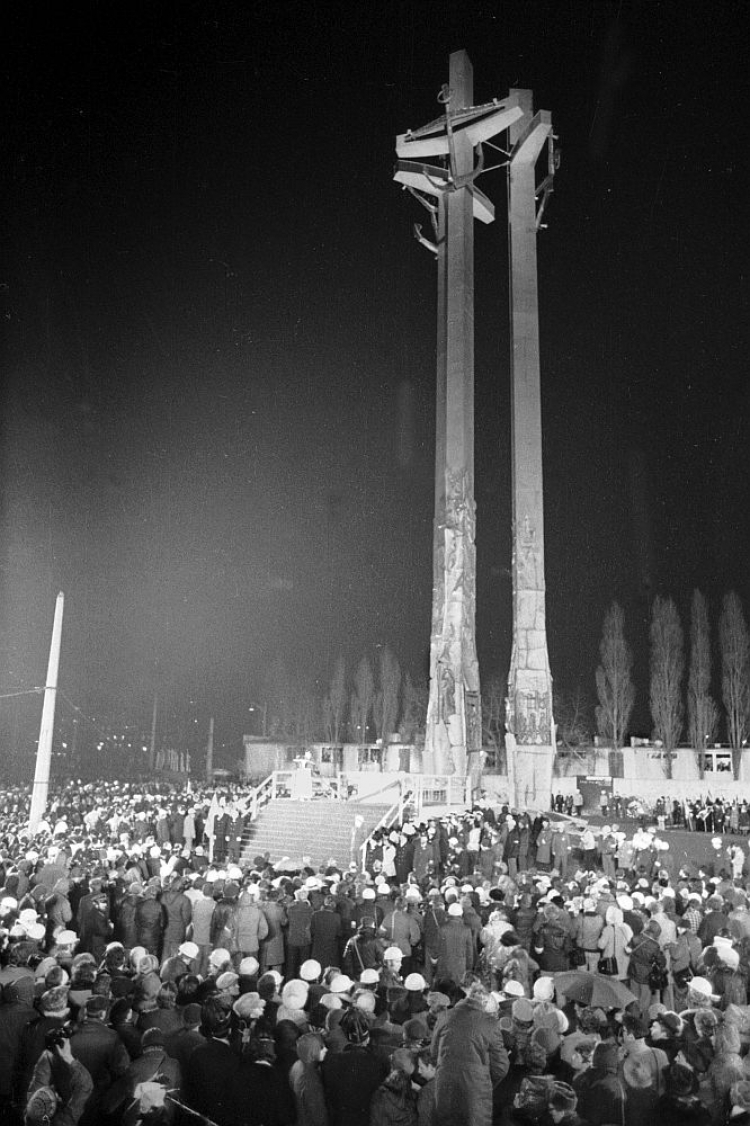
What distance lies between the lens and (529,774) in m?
28.1

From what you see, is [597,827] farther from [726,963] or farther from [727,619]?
[727,619]

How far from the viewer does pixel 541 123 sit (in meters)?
32.0

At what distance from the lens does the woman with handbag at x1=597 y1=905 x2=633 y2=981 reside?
9.71m

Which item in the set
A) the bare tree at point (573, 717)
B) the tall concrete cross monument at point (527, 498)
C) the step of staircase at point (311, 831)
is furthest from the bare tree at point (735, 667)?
the step of staircase at point (311, 831)

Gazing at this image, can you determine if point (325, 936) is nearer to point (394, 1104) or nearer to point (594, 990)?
point (594, 990)

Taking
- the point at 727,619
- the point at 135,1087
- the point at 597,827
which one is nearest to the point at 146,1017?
the point at 135,1087

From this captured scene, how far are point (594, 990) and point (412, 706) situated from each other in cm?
5074

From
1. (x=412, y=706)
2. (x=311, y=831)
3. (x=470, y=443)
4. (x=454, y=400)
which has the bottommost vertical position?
(x=311, y=831)

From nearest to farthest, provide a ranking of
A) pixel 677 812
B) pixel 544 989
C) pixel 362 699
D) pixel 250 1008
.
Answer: pixel 250 1008, pixel 544 989, pixel 677 812, pixel 362 699

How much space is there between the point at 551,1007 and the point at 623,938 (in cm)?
441

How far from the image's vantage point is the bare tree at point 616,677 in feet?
126

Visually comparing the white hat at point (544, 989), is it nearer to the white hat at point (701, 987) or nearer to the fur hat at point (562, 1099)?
the white hat at point (701, 987)

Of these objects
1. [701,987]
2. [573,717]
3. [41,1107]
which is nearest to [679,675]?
[573,717]

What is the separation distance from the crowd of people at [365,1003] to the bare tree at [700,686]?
86.6ft
